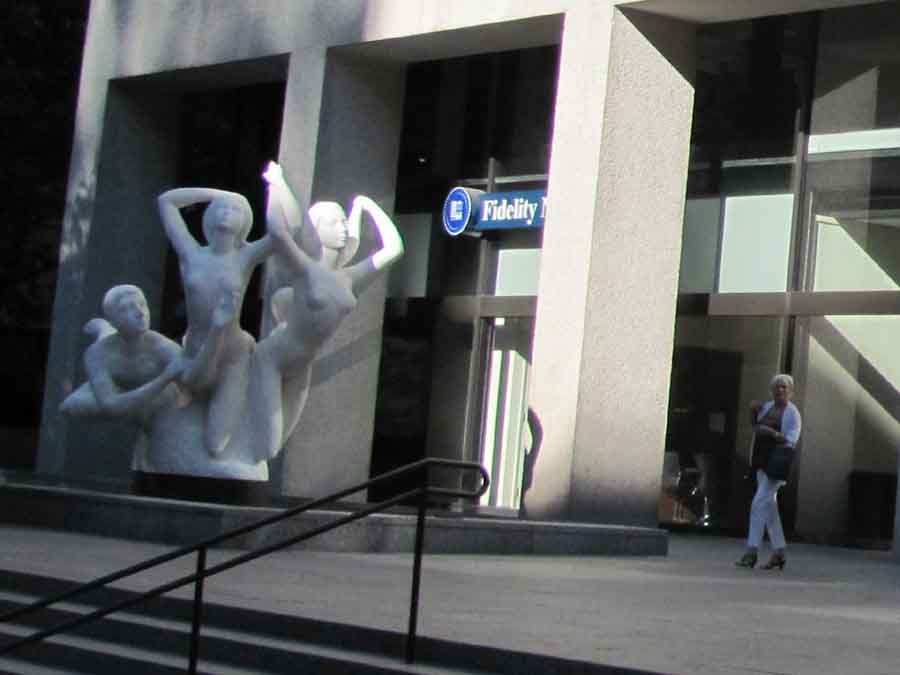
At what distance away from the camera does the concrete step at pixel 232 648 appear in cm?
911

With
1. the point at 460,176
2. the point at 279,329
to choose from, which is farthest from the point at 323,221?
the point at 460,176

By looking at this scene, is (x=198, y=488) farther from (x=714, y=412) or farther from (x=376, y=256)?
(x=714, y=412)

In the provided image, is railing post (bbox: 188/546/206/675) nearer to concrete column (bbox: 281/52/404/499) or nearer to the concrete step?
the concrete step

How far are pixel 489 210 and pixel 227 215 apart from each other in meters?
8.56

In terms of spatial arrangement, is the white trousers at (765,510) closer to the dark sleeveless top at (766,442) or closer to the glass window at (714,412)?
the dark sleeveless top at (766,442)

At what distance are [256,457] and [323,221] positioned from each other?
216 centimetres

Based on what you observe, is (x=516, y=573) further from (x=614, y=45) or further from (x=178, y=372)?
(x=614, y=45)

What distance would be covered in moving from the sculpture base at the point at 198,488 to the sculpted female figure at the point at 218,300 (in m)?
0.33

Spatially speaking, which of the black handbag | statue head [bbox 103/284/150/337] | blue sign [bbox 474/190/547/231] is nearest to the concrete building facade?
blue sign [bbox 474/190/547/231]

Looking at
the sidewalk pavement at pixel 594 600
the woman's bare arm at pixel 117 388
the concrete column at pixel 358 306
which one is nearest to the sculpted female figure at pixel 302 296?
the woman's bare arm at pixel 117 388

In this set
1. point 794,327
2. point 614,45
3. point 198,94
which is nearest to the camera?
point 614,45

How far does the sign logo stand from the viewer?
2512 centimetres

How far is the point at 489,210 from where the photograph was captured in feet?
82.0

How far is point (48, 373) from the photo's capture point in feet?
86.9
